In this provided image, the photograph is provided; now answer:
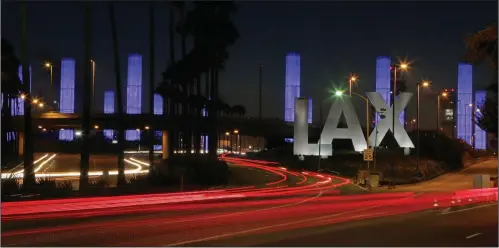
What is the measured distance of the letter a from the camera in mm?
71625

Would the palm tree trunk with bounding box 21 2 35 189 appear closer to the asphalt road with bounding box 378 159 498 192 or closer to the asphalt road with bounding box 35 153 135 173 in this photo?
the asphalt road with bounding box 378 159 498 192

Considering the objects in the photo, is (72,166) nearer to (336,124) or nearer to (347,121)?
(336,124)

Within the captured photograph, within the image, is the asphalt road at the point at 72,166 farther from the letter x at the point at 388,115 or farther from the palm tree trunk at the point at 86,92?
the letter x at the point at 388,115

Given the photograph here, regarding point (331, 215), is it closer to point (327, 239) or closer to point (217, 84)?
point (327, 239)

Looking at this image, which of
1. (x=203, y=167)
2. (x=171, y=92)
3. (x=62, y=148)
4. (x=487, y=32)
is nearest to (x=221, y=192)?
(x=203, y=167)

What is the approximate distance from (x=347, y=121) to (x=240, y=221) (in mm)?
52664

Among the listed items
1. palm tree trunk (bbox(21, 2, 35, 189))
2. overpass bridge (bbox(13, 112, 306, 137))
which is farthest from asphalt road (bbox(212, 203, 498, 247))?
overpass bridge (bbox(13, 112, 306, 137))

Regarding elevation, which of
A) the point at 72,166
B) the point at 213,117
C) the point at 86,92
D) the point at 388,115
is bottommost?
the point at 72,166

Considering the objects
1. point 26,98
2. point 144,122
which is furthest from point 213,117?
point 144,122

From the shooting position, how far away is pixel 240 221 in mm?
21672

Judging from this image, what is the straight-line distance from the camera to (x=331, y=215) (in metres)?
24.4

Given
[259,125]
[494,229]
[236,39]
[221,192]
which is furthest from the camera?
[259,125]

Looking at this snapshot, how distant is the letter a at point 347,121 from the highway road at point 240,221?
38.4 meters

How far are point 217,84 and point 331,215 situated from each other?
3150 cm
